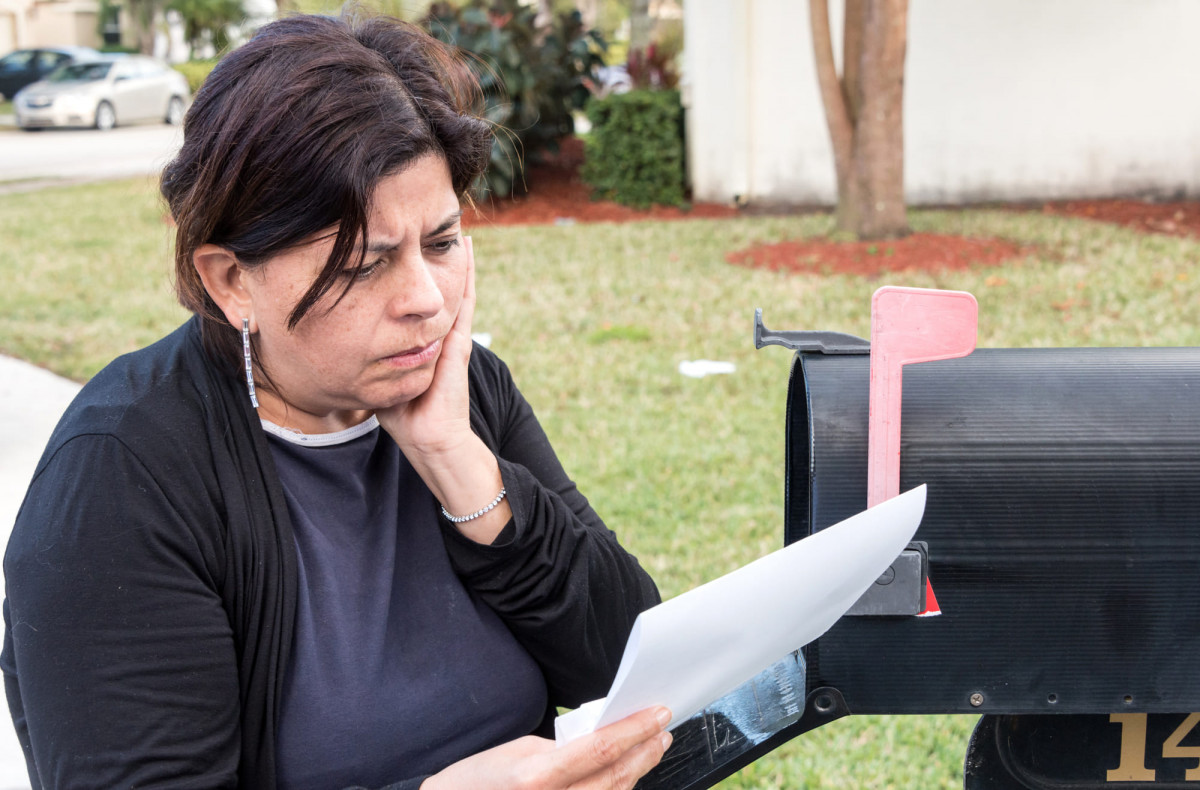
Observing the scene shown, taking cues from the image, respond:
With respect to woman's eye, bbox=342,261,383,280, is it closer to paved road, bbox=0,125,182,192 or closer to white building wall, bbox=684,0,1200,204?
white building wall, bbox=684,0,1200,204

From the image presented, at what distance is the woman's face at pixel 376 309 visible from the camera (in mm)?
1293

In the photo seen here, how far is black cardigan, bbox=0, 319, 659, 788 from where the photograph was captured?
1.19 metres

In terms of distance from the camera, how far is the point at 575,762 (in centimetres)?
121

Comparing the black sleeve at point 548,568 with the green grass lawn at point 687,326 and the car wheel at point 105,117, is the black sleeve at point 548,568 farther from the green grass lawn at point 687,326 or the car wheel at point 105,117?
the car wheel at point 105,117

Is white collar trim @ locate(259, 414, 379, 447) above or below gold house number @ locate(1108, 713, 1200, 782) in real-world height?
above

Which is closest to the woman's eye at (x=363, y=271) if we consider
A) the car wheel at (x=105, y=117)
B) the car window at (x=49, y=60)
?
the car wheel at (x=105, y=117)

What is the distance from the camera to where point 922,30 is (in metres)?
9.60

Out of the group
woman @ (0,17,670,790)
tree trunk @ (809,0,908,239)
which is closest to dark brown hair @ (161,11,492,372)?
woman @ (0,17,670,790)

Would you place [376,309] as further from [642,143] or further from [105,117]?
[105,117]

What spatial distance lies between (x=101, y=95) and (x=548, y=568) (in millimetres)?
22082

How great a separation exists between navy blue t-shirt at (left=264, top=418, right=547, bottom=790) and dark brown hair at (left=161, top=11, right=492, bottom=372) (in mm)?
255

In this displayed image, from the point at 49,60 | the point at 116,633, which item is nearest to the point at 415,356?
the point at 116,633

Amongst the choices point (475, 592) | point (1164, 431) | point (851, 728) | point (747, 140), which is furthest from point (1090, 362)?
point (747, 140)

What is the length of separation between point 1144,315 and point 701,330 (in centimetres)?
223
